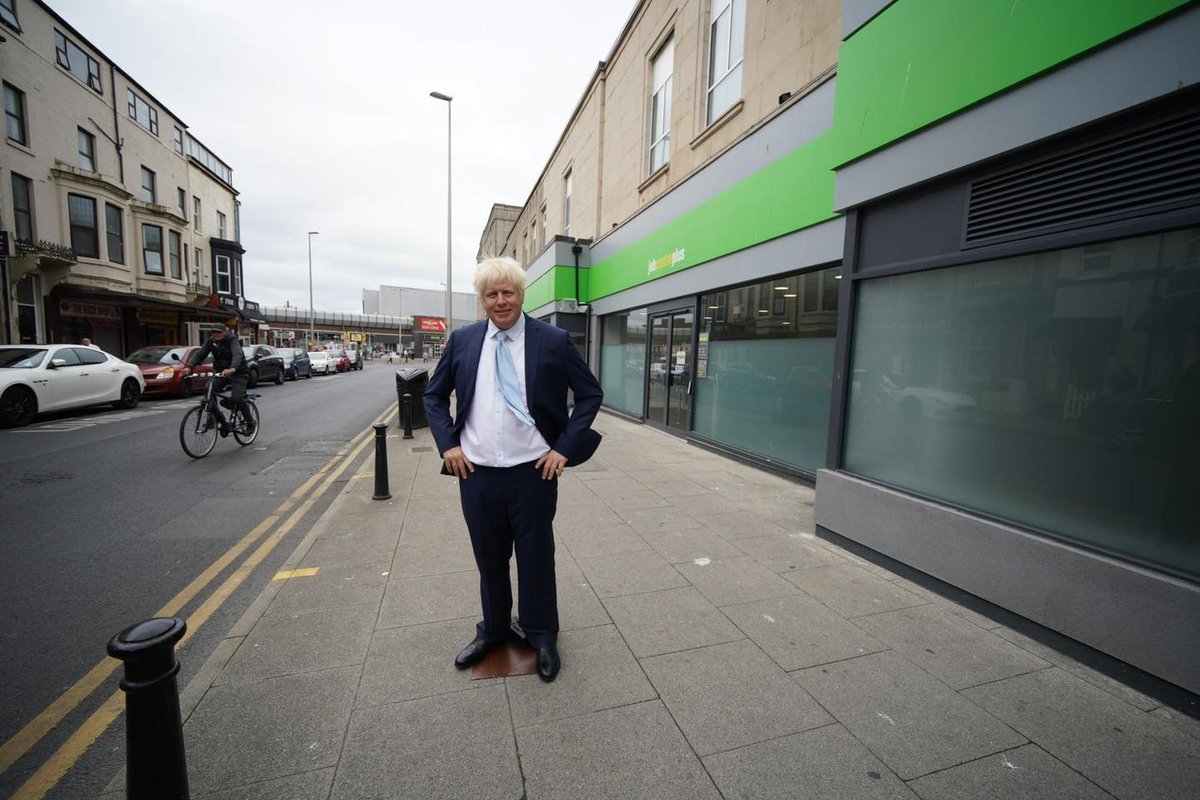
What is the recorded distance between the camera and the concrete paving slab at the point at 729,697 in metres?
2.23

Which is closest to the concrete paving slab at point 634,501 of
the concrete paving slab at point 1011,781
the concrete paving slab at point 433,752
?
the concrete paving slab at point 433,752

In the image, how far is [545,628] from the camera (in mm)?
2699

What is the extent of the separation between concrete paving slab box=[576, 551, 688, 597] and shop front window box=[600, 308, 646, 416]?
24.3ft

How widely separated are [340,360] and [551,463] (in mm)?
35885

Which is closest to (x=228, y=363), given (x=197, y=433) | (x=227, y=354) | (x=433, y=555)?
(x=227, y=354)

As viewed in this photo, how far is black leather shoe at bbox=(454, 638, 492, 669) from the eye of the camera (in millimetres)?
2648

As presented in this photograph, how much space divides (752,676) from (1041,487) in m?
2.25

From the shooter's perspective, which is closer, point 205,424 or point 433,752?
point 433,752

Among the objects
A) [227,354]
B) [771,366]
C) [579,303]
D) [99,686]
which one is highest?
[579,303]

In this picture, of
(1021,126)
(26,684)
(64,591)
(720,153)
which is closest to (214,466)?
(64,591)

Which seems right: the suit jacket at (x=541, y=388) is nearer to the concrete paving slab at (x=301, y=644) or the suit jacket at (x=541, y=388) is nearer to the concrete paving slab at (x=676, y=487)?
the concrete paving slab at (x=301, y=644)

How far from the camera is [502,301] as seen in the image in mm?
2455

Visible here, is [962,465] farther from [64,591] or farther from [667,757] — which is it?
[64,591]

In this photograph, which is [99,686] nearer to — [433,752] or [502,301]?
[433,752]
